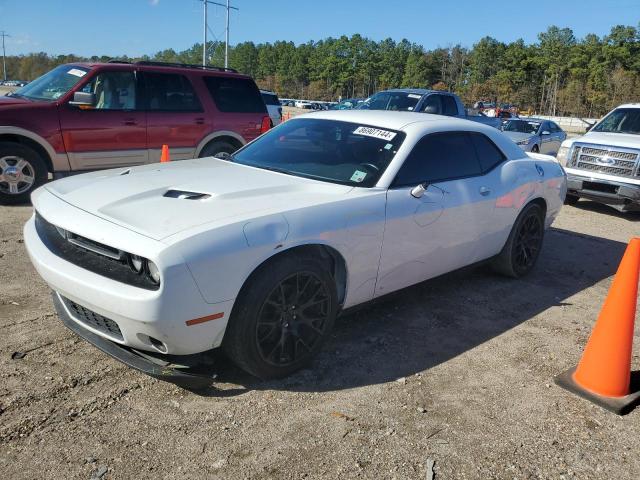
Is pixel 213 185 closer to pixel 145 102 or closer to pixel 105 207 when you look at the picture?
pixel 105 207

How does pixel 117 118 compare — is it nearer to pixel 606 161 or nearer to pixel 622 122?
pixel 606 161

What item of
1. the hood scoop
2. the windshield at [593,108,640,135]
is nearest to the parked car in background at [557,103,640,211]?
the windshield at [593,108,640,135]

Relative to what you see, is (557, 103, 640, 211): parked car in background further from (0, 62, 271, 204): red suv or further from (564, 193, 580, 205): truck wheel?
(0, 62, 271, 204): red suv

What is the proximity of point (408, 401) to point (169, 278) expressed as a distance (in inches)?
61.4

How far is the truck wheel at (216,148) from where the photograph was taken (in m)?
8.59

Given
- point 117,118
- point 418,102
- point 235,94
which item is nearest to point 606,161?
point 418,102

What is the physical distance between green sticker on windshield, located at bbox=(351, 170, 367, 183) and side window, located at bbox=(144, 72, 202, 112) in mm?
5114

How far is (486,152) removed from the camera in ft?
16.2

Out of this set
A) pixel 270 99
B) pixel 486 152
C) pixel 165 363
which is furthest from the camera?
pixel 270 99

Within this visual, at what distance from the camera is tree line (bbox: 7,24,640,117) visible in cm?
7331

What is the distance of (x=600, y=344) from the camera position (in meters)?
3.46

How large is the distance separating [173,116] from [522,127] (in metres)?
11.0

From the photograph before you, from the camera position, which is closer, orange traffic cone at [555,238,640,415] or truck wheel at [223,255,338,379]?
truck wheel at [223,255,338,379]

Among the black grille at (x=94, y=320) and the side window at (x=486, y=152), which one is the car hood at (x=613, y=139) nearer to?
the side window at (x=486, y=152)
